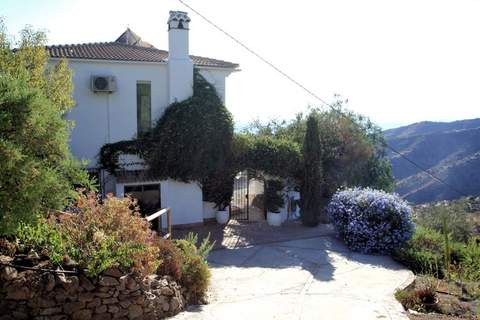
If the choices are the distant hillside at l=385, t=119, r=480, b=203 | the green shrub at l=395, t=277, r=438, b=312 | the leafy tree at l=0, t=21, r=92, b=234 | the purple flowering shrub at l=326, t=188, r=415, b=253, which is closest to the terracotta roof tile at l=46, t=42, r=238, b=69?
the purple flowering shrub at l=326, t=188, r=415, b=253

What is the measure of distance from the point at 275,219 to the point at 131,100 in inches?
261

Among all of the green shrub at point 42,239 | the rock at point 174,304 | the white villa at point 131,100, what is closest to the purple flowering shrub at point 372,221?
the white villa at point 131,100

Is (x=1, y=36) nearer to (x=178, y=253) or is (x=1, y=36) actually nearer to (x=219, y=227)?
(x=178, y=253)

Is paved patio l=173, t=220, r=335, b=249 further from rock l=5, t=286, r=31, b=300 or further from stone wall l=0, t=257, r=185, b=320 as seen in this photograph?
rock l=5, t=286, r=31, b=300

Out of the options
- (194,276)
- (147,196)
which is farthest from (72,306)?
(147,196)

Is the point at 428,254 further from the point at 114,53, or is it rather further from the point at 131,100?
the point at 114,53

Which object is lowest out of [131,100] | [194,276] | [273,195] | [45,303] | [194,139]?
[194,276]

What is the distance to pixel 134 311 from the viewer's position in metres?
6.67

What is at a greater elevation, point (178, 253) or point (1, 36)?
point (1, 36)

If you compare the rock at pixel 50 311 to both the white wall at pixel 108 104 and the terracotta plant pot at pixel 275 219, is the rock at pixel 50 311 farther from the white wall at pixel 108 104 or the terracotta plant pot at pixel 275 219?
the terracotta plant pot at pixel 275 219

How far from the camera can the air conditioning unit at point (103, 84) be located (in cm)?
1427

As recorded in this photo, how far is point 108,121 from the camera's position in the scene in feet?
49.2

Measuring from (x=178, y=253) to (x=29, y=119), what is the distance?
11.7 ft

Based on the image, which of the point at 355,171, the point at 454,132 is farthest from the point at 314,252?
the point at 454,132
